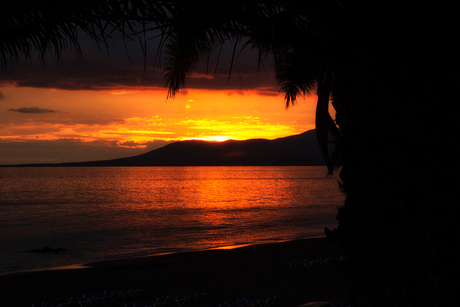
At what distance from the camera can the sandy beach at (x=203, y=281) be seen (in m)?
12.7

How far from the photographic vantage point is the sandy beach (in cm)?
1273

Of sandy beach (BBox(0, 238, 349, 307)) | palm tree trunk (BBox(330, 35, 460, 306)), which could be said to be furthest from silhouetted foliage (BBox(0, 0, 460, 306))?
sandy beach (BBox(0, 238, 349, 307))

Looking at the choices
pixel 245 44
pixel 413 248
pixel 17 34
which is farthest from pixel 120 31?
pixel 413 248

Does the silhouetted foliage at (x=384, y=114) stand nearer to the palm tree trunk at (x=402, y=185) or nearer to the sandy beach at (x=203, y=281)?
the palm tree trunk at (x=402, y=185)

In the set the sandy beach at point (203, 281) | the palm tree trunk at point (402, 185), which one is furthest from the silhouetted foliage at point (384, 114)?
the sandy beach at point (203, 281)

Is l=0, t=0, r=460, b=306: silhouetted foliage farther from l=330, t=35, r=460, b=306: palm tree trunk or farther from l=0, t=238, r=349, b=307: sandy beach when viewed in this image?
l=0, t=238, r=349, b=307: sandy beach

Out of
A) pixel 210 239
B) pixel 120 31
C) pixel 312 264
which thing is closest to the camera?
pixel 120 31

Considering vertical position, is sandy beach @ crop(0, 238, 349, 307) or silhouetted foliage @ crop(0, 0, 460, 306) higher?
silhouetted foliage @ crop(0, 0, 460, 306)

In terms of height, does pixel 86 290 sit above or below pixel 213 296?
below

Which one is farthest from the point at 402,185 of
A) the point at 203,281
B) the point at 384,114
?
the point at 203,281

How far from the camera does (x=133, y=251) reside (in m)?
28.0

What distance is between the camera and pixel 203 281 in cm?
1530

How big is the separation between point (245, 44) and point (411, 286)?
7.26ft

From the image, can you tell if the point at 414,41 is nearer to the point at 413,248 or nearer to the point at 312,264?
the point at 413,248
